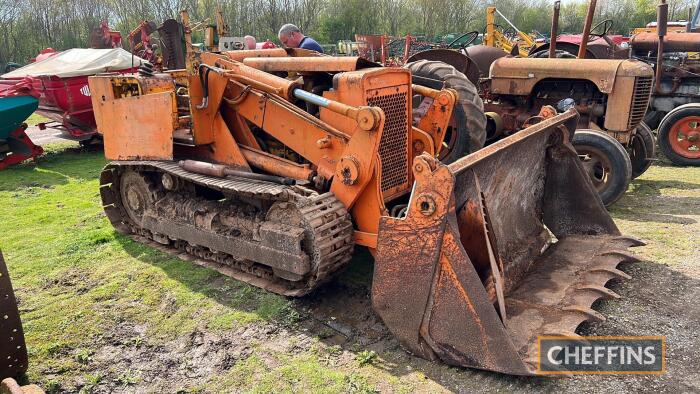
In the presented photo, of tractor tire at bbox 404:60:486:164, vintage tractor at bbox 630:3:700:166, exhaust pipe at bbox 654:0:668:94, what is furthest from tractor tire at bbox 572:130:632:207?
vintage tractor at bbox 630:3:700:166

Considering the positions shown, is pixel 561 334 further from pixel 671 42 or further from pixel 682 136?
pixel 671 42

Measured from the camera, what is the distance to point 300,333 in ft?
12.7

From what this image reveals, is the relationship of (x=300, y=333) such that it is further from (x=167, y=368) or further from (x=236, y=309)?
(x=167, y=368)

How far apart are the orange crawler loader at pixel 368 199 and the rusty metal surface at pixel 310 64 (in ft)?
0.05

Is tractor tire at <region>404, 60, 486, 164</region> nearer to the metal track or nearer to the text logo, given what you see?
the metal track

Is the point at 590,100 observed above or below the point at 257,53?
below

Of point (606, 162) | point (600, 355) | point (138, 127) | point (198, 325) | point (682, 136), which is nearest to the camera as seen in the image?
point (600, 355)

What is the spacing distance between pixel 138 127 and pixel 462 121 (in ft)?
11.0

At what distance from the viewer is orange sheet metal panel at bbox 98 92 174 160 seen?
5102 millimetres

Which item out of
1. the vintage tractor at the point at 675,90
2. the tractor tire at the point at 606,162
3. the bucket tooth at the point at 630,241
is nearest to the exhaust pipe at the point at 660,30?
the vintage tractor at the point at 675,90

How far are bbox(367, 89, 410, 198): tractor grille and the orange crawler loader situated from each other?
0.05 feet

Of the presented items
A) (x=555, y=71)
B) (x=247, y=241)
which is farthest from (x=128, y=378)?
(x=555, y=71)

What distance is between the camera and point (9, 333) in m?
3.23

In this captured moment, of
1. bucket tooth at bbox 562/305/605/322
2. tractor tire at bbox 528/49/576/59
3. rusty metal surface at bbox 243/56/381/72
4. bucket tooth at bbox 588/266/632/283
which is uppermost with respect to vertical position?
rusty metal surface at bbox 243/56/381/72
